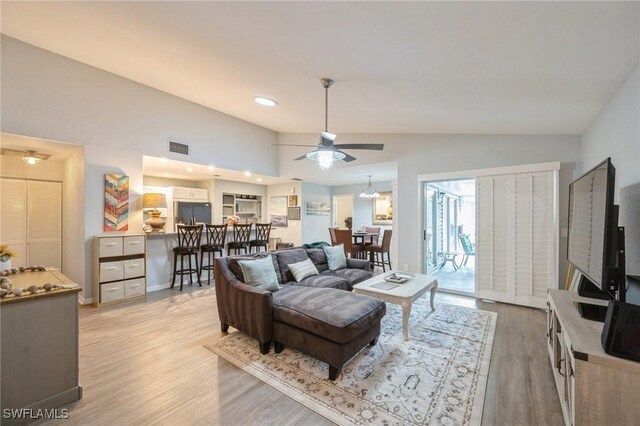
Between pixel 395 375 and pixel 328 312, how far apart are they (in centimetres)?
73

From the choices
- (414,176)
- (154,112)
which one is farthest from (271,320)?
(154,112)


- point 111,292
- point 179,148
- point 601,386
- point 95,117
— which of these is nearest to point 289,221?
point 179,148

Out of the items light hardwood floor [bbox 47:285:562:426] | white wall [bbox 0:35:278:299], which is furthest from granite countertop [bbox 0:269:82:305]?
white wall [bbox 0:35:278:299]

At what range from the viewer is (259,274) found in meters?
2.93

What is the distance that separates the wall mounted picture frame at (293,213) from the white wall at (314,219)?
0.50 feet

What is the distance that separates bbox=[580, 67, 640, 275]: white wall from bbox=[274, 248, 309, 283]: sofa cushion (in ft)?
10.4

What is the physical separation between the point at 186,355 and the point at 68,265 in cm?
370

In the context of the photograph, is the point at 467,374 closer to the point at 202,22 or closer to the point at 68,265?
the point at 202,22

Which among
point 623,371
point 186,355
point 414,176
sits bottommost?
point 186,355

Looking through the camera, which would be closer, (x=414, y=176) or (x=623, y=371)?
(x=623, y=371)

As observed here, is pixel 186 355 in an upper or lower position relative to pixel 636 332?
lower

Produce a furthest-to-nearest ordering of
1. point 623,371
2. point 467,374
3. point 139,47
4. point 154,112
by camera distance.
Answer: point 154,112
point 139,47
point 467,374
point 623,371

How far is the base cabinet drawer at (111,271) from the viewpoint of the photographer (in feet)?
12.6

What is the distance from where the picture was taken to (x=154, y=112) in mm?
4520
